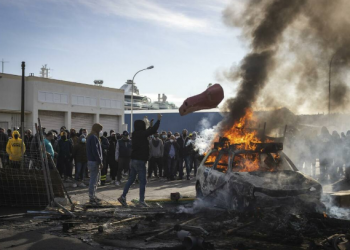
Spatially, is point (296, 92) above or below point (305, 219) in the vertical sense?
above

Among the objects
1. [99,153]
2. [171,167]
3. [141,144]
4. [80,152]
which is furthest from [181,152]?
[141,144]

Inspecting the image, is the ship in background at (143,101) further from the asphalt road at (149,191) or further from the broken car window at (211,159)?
the broken car window at (211,159)

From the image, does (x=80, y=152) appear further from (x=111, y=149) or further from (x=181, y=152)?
(x=181, y=152)

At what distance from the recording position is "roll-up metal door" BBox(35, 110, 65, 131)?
35.5 meters

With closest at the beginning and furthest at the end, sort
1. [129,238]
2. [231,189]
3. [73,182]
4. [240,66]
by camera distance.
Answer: [129,238]
[231,189]
[240,66]
[73,182]

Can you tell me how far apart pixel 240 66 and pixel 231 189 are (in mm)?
5549

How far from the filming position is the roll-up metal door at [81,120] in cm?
3893

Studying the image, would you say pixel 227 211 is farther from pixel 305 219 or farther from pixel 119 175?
pixel 119 175

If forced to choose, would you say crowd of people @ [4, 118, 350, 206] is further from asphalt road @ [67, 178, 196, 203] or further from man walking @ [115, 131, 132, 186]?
asphalt road @ [67, 178, 196, 203]

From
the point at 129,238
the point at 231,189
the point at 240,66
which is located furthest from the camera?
the point at 240,66

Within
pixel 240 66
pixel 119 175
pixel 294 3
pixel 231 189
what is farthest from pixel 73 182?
pixel 294 3

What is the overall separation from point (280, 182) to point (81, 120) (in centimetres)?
3344

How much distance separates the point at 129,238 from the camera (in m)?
6.69

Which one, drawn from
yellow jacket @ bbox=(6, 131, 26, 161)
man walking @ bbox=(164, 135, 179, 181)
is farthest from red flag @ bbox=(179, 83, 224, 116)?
man walking @ bbox=(164, 135, 179, 181)
